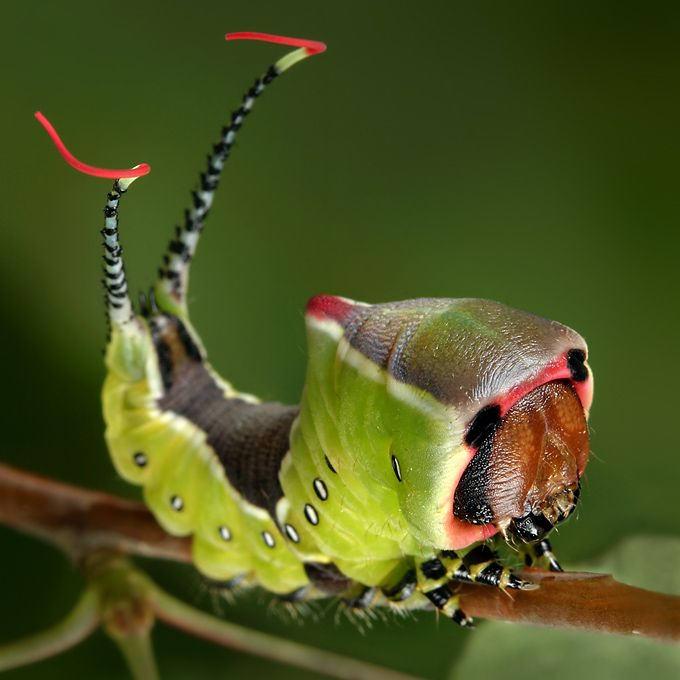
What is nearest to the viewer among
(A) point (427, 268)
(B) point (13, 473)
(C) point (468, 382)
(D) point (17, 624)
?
(C) point (468, 382)

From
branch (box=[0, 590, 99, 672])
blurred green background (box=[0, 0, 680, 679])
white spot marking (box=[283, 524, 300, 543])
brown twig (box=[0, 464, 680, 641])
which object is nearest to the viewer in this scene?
brown twig (box=[0, 464, 680, 641])

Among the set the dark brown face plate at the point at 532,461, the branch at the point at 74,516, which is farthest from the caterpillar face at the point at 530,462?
the branch at the point at 74,516

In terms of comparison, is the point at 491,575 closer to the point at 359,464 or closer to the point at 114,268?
the point at 359,464

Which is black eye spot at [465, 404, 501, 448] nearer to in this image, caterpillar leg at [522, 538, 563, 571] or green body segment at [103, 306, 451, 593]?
green body segment at [103, 306, 451, 593]

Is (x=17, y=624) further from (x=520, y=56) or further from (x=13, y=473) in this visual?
(x=520, y=56)

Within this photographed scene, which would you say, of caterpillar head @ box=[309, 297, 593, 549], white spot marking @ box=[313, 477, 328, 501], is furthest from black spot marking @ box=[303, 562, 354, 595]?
caterpillar head @ box=[309, 297, 593, 549]

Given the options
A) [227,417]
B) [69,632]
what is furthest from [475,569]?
[69,632]

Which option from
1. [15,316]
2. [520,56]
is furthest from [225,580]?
[520,56]
